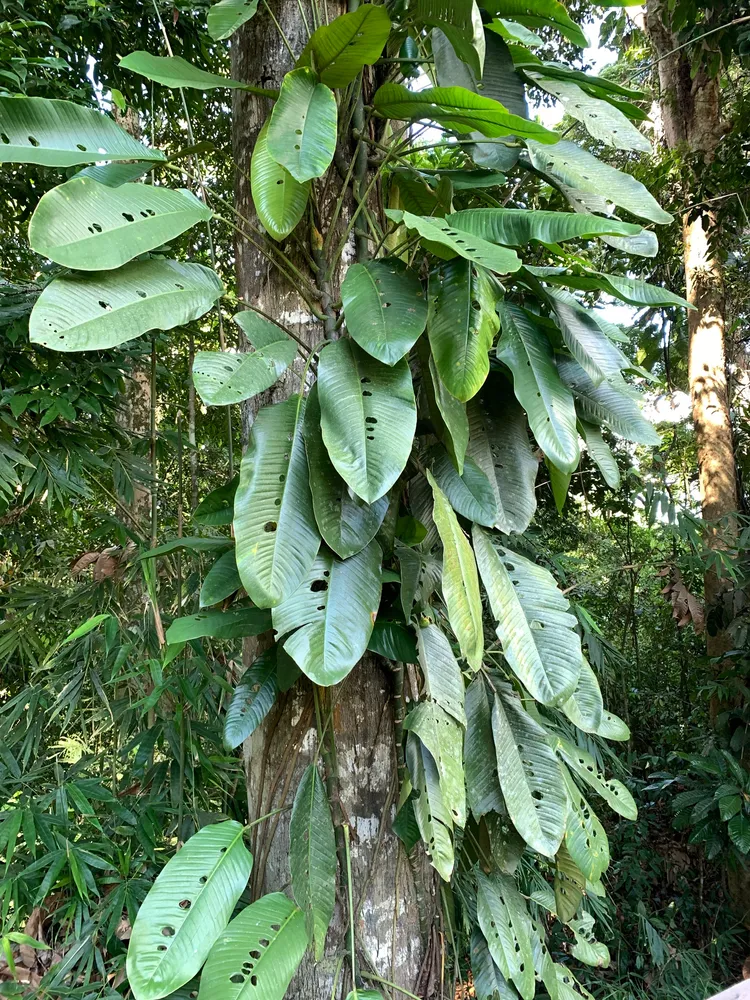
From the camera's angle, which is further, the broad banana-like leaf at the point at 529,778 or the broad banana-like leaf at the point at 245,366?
the broad banana-like leaf at the point at 529,778

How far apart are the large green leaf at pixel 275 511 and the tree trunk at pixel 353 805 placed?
0.11 metres

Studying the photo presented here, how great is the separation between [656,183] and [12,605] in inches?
109

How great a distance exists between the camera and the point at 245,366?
686mm

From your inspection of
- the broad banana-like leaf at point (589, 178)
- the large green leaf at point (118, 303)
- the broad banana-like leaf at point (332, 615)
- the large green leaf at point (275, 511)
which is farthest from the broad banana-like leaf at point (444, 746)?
the broad banana-like leaf at point (589, 178)

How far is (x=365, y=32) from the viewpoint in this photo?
0.71 meters

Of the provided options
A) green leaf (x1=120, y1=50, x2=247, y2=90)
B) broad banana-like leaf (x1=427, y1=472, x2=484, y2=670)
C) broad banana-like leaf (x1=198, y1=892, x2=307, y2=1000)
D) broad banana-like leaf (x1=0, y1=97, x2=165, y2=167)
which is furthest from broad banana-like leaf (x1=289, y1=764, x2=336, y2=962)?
green leaf (x1=120, y1=50, x2=247, y2=90)

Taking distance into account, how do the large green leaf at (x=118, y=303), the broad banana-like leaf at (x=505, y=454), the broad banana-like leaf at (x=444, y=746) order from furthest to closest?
the broad banana-like leaf at (x=505, y=454) < the broad banana-like leaf at (x=444, y=746) < the large green leaf at (x=118, y=303)

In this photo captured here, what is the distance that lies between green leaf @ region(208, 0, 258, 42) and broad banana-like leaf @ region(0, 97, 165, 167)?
0.17 m

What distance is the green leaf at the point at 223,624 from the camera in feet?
2.50

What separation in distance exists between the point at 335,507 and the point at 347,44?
51 centimetres

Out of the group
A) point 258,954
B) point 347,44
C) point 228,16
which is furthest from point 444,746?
point 228,16

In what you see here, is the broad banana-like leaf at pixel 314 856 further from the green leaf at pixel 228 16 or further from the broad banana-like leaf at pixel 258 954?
the green leaf at pixel 228 16

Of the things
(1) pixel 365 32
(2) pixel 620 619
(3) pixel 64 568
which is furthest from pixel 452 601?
(2) pixel 620 619

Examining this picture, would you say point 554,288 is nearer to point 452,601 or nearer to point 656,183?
point 452,601
